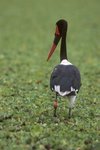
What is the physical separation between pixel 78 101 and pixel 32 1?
28.9m

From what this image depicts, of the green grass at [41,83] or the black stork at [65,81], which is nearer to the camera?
the green grass at [41,83]

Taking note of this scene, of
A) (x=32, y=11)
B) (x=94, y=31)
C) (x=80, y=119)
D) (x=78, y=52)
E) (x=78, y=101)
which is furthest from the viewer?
(x=32, y=11)

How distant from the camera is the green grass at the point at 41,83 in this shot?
30.3 feet

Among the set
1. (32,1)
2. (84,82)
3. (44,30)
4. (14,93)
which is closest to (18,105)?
(14,93)

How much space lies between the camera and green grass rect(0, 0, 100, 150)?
30.3 feet

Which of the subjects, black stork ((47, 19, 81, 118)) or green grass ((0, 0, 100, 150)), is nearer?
green grass ((0, 0, 100, 150))

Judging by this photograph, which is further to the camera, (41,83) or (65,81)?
(41,83)

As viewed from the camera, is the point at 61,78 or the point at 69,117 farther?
the point at 69,117

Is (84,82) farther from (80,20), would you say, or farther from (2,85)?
(80,20)

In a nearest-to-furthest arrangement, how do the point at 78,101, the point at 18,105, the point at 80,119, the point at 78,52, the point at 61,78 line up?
the point at 61,78 < the point at 80,119 < the point at 18,105 < the point at 78,101 < the point at 78,52

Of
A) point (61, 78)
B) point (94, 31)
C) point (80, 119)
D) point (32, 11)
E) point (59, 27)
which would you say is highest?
point (32, 11)

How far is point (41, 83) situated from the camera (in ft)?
49.5

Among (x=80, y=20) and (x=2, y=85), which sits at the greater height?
(x=80, y=20)

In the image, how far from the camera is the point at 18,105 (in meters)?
11.8
